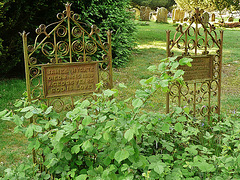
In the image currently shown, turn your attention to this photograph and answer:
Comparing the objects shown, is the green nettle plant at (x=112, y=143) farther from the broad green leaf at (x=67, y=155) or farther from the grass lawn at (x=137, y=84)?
the grass lawn at (x=137, y=84)

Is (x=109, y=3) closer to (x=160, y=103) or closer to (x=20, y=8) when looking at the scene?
(x=20, y=8)

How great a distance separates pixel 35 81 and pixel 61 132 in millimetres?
4596

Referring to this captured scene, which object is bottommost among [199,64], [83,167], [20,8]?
[83,167]

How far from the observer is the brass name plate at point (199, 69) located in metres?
3.66

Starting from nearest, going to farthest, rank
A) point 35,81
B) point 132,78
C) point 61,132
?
point 61,132 < point 35,81 < point 132,78

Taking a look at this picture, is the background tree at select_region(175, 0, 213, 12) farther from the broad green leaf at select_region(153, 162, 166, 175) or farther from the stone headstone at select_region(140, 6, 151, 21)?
the broad green leaf at select_region(153, 162, 166, 175)

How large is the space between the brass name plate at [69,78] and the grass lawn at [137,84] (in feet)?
3.65

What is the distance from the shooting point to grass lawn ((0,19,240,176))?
12.4 ft

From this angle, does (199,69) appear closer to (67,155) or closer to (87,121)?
(87,121)

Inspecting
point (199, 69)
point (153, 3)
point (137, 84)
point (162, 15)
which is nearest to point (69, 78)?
point (199, 69)

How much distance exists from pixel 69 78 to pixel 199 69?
1.77m

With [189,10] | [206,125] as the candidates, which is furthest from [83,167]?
[189,10]

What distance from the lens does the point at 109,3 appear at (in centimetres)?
773

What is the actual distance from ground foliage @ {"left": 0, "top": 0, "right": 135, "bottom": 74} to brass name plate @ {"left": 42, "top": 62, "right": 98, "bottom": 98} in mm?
2948
